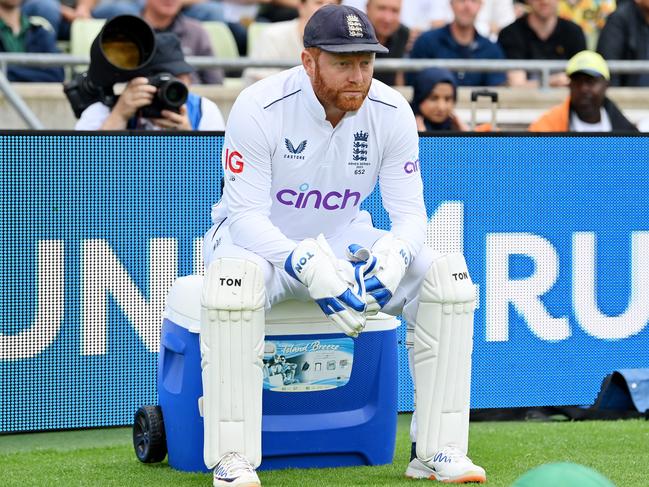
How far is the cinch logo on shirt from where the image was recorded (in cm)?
507

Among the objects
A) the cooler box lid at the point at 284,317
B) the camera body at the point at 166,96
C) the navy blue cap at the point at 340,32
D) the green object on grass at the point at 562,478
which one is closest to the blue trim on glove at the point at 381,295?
the cooler box lid at the point at 284,317

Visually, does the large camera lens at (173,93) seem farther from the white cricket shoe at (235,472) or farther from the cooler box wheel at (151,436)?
the white cricket shoe at (235,472)

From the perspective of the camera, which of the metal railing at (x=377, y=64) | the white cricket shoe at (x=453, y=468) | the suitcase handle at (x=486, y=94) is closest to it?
the white cricket shoe at (x=453, y=468)

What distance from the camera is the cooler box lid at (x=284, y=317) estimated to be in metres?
5.18

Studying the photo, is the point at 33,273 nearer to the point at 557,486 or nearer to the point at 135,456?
the point at 135,456

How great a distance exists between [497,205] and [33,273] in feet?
7.74

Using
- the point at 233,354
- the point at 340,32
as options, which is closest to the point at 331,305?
the point at 233,354

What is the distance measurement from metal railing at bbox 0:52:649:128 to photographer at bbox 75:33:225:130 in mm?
1089

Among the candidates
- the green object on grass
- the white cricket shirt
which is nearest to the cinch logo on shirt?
the white cricket shirt

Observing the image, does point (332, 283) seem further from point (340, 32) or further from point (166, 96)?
point (166, 96)

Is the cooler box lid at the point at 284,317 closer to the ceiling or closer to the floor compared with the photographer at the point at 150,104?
closer to the floor

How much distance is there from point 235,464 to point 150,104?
299 centimetres

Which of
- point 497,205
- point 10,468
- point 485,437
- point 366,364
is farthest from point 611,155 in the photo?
point 10,468

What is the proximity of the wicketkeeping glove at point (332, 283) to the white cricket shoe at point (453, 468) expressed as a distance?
23.7 inches
